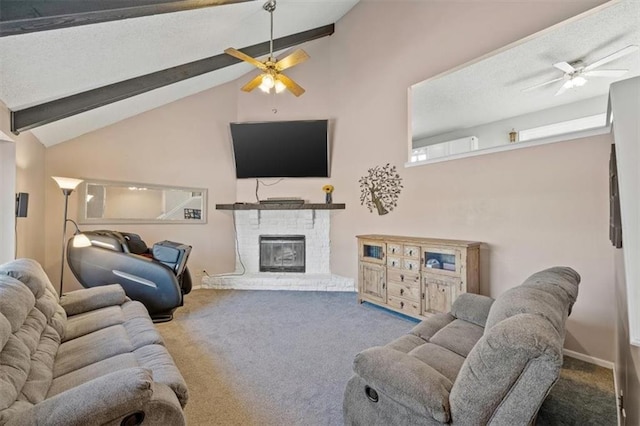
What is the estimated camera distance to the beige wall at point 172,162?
12.9 feet

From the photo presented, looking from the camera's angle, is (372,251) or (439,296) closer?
(439,296)

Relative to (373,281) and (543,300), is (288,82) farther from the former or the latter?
(543,300)

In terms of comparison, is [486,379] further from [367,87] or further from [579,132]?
[367,87]

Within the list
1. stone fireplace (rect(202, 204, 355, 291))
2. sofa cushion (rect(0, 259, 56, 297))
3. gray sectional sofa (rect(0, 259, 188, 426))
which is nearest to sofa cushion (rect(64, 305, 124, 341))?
gray sectional sofa (rect(0, 259, 188, 426))

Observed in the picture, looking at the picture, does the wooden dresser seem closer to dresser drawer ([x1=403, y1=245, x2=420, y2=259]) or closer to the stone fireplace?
dresser drawer ([x1=403, y1=245, x2=420, y2=259])

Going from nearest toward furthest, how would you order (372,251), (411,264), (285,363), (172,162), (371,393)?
(371,393)
(285,363)
(411,264)
(372,251)
(172,162)

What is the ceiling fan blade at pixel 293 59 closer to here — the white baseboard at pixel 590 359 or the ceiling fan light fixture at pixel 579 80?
the ceiling fan light fixture at pixel 579 80

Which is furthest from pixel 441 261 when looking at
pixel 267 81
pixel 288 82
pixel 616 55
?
pixel 267 81

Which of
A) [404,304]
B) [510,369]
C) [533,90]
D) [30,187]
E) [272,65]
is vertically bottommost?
[404,304]

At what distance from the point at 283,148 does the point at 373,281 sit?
2.71 meters

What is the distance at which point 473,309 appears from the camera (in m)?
2.30

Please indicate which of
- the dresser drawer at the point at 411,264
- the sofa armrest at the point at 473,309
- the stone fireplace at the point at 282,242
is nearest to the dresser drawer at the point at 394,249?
the dresser drawer at the point at 411,264

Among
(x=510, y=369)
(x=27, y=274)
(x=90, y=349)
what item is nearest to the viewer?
(x=510, y=369)

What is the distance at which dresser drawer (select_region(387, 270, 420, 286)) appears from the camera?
348 cm
